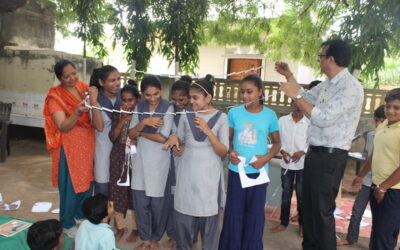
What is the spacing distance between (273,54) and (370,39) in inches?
191

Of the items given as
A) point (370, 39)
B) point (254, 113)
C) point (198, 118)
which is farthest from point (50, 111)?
point (370, 39)

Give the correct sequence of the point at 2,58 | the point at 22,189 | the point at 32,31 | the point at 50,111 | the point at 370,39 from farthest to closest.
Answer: the point at 32,31 → the point at 2,58 → the point at 22,189 → the point at 370,39 → the point at 50,111

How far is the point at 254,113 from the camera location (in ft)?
7.78

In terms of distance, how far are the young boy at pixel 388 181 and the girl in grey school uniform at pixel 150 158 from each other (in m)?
1.64

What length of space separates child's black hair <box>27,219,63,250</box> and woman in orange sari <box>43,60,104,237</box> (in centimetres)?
86

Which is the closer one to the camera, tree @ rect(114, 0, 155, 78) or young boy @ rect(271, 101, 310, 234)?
young boy @ rect(271, 101, 310, 234)

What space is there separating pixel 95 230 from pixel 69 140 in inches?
40.4

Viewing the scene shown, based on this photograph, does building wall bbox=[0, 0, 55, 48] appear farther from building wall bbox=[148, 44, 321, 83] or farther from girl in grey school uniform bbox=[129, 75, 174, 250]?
girl in grey school uniform bbox=[129, 75, 174, 250]

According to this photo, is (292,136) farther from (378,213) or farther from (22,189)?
(22,189)

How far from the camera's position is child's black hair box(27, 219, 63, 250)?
6.08 feet

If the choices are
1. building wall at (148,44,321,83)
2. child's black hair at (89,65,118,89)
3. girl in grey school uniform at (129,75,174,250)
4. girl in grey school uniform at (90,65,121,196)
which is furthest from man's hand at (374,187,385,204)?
building wall at (148,44,321,83)

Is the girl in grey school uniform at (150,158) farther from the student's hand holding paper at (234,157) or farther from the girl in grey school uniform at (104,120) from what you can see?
the student's hand holding paper at (234,157)

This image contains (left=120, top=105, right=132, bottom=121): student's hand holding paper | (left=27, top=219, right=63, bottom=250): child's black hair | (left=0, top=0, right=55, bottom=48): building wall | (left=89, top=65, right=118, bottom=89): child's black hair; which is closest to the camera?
(left=27, top=219, right=63, bottom=250): child's black hair

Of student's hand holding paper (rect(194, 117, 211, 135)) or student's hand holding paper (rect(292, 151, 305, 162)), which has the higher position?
student's hand holding paper (rect(194, 117, 211, 135))
